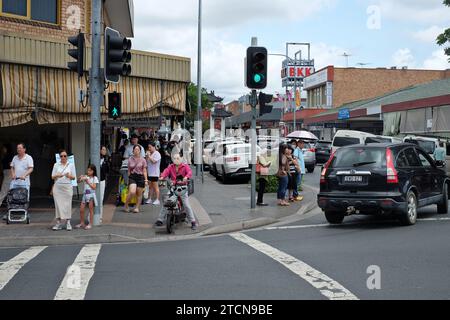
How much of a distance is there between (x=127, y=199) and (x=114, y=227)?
223 cm

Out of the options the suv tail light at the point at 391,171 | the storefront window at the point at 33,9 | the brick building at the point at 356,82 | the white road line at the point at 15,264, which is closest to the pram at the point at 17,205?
the white road line at the point at 15,264

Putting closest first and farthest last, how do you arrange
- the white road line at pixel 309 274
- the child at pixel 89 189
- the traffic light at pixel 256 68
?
the white road line at pixel 309 274
the child at pixel 89 189
the traffic light at pixel 256 68

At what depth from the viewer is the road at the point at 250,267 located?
6.74 metres

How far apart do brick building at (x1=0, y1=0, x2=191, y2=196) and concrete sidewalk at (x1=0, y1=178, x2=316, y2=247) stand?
230cm

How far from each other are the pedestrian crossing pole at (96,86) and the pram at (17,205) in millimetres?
1571

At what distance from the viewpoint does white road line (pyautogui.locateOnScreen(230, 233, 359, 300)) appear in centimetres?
661

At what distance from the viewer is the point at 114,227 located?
1249 centimetres

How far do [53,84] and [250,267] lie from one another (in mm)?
8004

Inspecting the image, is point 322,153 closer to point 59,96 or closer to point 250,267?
point 59,96

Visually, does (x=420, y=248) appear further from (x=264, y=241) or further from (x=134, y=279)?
(x=134, y=279)

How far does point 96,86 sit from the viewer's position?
1248cm

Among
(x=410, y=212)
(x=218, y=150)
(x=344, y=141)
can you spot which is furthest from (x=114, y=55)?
(x=344, y=141)

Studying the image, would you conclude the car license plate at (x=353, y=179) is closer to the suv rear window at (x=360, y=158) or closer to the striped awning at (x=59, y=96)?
the suv rear window at (x=360, y=158)

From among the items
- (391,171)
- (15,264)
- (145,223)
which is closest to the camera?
(15,264)
